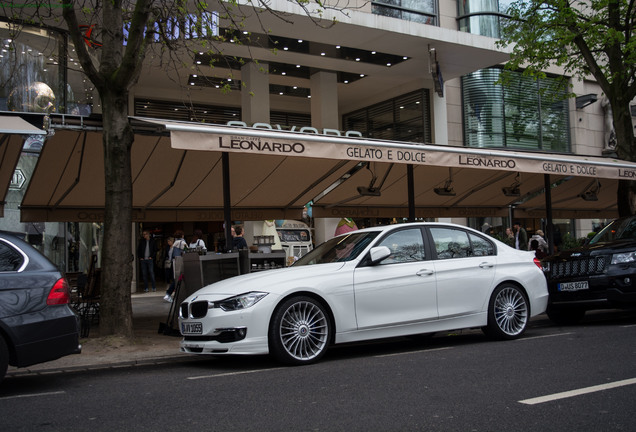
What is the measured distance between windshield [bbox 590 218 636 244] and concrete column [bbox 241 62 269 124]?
11.7 metres

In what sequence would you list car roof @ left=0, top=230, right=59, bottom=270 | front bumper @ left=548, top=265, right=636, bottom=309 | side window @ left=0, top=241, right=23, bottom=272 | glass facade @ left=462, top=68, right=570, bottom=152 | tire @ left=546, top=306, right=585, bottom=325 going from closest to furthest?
side window @ left=0, top=241, right=23, bottom=272 < car roof @ left=0, top=230, right=59, bottom=270 < front bumper @ left=548, top=265, right=636, bottom=309 < tire @ left=546, top=306, right=585, bottom=325 < glass facade @ left=462, top=68, right=570, bottom=152

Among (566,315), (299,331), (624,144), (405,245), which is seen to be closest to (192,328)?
(299,331)

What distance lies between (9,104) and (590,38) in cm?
1451

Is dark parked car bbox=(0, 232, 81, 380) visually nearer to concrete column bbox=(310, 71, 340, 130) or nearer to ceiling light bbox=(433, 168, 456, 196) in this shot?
ceiling light bbox=(433, 168, 456, 196)

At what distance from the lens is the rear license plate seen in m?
6.96

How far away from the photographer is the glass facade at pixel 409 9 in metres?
A: 20.0

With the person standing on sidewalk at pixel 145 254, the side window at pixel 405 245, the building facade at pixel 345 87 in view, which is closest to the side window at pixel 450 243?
the side window at pixel 405 245

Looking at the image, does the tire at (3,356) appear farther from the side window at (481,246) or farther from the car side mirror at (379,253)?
the side window at (481,246)

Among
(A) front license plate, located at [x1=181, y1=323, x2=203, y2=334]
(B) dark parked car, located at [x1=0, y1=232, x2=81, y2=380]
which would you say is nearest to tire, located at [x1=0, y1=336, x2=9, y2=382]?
(B) dark parked car, located at [x1=0, y1=232, x2=81, y2=380]

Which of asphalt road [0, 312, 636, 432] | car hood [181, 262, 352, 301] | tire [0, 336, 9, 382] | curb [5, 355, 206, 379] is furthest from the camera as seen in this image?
curb [5, 355, 206, 379]

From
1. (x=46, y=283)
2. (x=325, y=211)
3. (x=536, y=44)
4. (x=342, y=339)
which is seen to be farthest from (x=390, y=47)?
(x=46, y=283)

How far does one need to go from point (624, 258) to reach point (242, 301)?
20.6ft

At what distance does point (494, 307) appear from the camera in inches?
329

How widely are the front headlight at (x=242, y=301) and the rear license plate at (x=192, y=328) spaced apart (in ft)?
1.17
